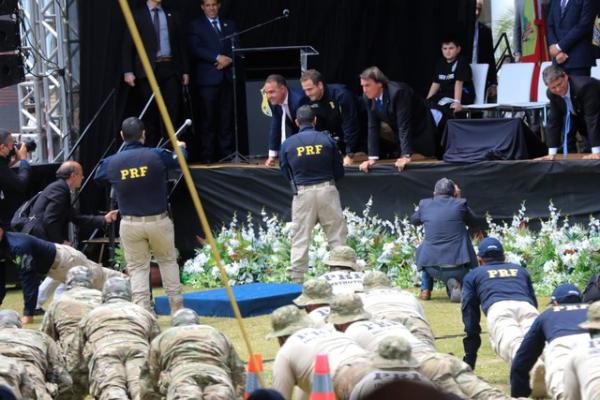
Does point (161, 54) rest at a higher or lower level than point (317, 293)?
higher

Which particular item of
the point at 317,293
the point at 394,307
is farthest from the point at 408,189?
the point at 394,307

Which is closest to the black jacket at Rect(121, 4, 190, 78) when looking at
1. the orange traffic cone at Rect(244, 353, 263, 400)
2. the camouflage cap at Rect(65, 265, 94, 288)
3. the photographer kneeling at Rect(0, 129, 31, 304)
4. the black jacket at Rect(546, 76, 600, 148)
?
the photographer kneeling at Rect(0, 129, 31, 304)

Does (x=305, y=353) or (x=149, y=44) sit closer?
(x=305, y=353)

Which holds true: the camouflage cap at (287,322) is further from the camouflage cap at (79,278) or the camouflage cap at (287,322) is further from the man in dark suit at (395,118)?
the man in dark suit at (395,118)

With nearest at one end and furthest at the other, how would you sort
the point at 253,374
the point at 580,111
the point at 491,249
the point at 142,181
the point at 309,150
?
the point at 253,374, the point at 491,249, the point at 142,181, the point at 309,150, the point at 580,111

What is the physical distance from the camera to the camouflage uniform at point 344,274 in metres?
10.8

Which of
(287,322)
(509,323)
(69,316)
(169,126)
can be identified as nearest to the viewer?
(169,126)

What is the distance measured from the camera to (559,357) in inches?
342

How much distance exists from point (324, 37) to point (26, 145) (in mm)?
4996

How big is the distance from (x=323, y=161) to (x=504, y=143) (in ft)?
8.33

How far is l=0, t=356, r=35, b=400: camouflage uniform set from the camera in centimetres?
859

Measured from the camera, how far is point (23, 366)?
8.98 metres

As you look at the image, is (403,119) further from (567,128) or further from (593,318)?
(593,318)

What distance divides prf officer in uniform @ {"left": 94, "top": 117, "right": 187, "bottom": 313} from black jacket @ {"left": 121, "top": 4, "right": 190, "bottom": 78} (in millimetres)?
3522
